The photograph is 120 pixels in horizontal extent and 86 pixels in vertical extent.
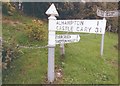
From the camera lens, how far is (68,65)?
8.86 metres

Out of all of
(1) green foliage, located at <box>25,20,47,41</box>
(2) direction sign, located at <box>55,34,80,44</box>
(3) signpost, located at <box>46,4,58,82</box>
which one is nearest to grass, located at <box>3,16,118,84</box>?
(1) green foliage, located at <box>25,20,47,41</box>

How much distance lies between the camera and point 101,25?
8.21 m

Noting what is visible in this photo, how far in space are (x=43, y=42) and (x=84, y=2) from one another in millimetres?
5592

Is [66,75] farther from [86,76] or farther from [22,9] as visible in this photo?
[22,9]

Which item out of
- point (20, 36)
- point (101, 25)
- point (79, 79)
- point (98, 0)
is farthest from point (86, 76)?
point (98, 0)

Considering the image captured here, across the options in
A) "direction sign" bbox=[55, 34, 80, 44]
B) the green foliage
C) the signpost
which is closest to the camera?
the signpost

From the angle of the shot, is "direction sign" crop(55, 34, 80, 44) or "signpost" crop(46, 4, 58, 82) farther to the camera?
"direction sign" crop(55, 34, 80, 44)

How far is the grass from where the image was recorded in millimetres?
8310

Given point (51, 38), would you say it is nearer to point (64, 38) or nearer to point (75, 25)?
point (64, 38)

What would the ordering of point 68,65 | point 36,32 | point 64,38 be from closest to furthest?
point 64,38 < point 68,65 < point 36,32

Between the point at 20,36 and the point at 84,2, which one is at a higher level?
the point at 84,2

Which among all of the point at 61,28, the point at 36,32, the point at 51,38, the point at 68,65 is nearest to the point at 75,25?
the point at 61,28

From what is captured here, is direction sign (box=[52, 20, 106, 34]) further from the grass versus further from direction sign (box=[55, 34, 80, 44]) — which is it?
the grass

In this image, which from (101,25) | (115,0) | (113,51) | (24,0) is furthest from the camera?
(115,0)
